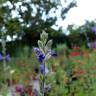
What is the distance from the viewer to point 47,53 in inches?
90.5

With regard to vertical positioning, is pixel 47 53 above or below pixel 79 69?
below

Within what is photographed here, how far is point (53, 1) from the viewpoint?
21.1 m

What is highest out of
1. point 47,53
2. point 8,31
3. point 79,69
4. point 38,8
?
point 38,8

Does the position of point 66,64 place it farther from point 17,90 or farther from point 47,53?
point 47,53

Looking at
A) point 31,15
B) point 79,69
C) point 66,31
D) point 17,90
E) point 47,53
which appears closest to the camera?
point 47,53

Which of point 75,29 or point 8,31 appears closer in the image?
point 8,31

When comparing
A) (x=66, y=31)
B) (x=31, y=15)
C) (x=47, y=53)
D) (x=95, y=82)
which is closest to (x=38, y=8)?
(x=31, y=15)

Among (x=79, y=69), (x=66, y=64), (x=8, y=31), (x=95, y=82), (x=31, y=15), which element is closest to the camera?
(x=95, y=82)

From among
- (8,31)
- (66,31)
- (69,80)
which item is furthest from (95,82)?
(66,31)

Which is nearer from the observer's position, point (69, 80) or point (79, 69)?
point (69, 80)

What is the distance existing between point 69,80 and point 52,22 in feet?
47.2

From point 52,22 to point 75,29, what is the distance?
2.30m

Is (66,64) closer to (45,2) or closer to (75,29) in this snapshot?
(45,2)

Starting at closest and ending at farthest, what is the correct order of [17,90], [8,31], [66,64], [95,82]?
[17,90], [95,82], [66,64], [8,31]
